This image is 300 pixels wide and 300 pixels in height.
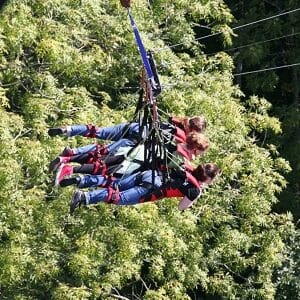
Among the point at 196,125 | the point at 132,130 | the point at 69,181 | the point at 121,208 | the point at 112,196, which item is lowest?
the point at 121,208

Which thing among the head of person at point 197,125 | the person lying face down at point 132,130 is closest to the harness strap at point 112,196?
the person lying face down at point 132,130

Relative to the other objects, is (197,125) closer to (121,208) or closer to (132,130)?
(132,130)

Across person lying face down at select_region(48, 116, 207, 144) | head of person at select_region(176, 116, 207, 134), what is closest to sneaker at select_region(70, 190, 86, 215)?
person lying face down at select_region(48, 116, 207, 144)

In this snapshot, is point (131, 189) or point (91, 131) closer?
point (131, 189)

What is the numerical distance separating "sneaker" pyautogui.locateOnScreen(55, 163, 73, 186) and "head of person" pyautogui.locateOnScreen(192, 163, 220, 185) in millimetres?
914

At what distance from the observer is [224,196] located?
10727 millimetres

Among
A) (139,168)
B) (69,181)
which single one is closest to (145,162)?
(139,168)

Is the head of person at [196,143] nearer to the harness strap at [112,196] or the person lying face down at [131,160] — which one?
the person lying face down at [131,160]

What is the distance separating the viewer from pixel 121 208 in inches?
372

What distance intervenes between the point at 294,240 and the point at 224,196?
1.91m

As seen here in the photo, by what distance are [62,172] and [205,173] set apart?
1.05 m

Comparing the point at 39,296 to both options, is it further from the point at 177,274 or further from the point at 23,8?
the point at 23,8

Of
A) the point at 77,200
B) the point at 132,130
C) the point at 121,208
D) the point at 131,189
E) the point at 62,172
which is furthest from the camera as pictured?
the point at 121,208

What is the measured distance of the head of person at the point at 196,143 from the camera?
6434 mm
